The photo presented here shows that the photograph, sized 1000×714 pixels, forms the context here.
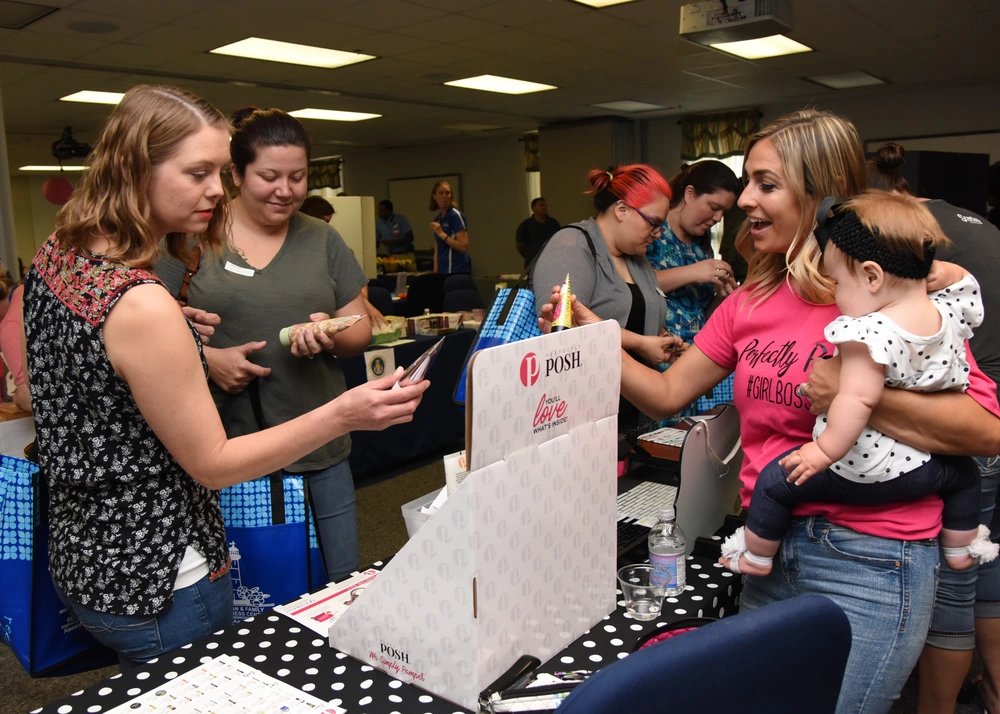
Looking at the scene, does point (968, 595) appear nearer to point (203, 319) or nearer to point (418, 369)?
point (418, 369)

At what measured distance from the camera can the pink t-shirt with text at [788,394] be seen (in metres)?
1.21

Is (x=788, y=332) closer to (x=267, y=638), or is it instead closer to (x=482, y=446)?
(x=482, y=446)

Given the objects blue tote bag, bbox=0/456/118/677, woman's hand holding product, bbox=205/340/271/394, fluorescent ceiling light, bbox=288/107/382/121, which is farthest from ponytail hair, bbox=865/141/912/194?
fluorescent ceiling light, bbox=288/107/382/121

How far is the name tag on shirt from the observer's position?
1.83 metres

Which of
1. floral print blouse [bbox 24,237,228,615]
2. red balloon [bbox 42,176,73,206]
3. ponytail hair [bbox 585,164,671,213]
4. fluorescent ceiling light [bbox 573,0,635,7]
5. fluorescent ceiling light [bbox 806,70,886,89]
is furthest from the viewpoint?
red balloon [bbox 42,176,73,206]

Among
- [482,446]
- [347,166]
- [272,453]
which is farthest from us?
[347,166]

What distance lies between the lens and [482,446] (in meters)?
1.00

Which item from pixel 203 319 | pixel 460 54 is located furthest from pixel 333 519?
pixel 460 54

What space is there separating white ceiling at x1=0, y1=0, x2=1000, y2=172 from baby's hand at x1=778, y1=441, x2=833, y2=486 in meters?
5.00

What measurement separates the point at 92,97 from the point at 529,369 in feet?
30.0

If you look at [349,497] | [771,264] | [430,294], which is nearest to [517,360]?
[771,264]

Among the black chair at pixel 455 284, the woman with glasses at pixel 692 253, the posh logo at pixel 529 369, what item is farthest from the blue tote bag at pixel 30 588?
the black chair at pixel 455 284

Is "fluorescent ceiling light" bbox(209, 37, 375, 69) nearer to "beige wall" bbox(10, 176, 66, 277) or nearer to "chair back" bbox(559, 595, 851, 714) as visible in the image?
"chair back" bbox(559, 595, 851, 714)

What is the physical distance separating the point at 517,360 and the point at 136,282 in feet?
1.81
